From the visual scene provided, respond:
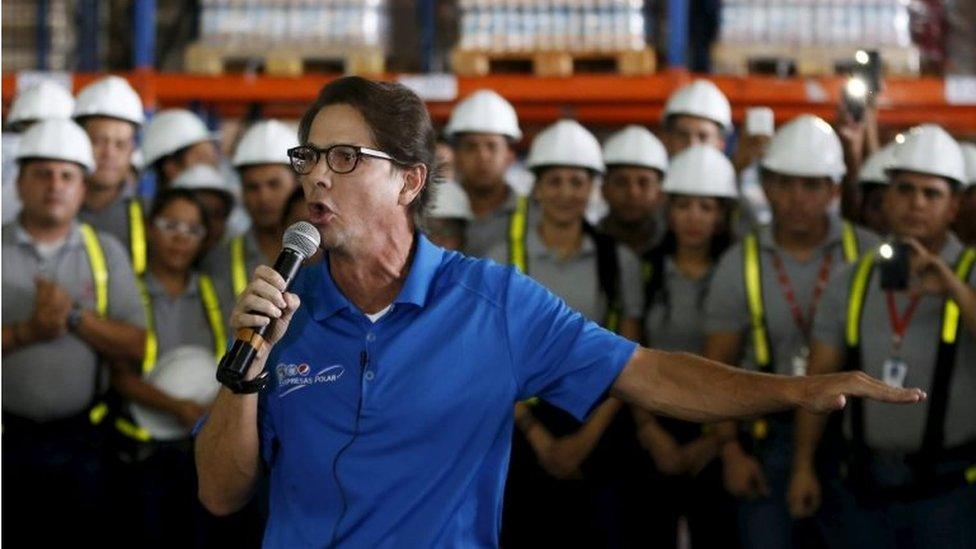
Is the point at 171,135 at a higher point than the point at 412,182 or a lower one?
higher

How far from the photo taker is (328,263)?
341 centimetres

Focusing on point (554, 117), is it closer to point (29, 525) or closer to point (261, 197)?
point (261, 197)

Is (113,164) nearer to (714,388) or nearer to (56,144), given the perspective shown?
(56,144)

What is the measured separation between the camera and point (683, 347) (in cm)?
635

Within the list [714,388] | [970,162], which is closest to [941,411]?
[970,162]

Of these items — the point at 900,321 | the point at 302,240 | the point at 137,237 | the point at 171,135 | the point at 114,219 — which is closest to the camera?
the point at 302,240

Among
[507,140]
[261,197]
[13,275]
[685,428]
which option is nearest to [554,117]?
[507,140]

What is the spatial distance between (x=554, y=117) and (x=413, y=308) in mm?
5727

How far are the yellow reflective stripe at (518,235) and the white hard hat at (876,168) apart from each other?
144 cm

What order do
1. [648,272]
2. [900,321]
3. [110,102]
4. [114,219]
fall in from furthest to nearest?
[110,102]
[114,219]
[648,272]
[900,321]

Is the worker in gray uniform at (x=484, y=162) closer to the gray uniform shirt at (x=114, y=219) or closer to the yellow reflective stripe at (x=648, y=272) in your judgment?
the yellow reflective stripe at (x=648, y=272)

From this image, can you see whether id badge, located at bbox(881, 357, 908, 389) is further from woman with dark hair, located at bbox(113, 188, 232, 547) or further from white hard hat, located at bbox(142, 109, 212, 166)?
white hard hat, located at bbox(142, 109, 212, 166)

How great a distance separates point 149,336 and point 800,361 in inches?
99.1

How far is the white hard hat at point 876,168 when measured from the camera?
6.72 metres
